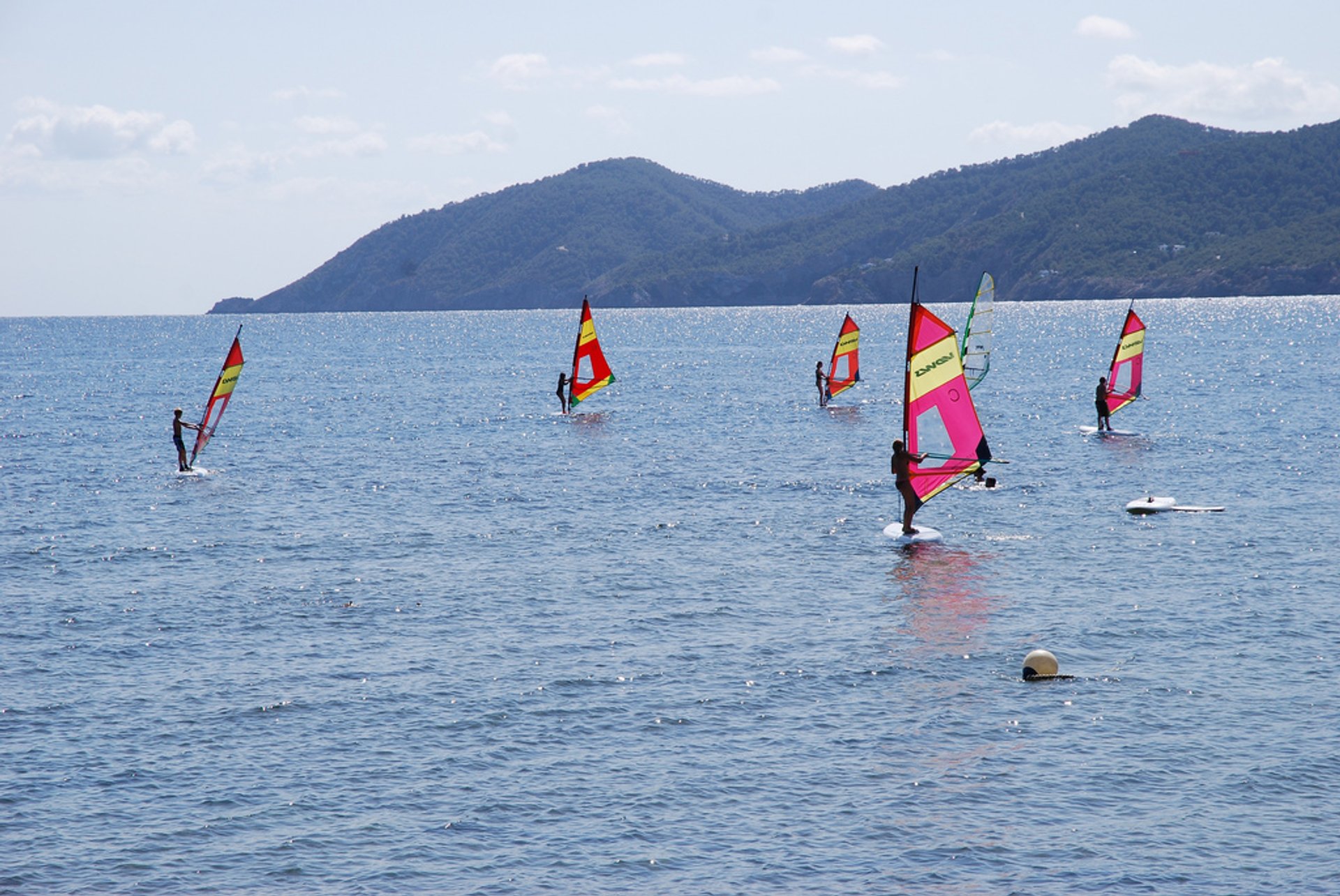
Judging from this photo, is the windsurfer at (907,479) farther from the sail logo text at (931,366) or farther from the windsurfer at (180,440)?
the windsurfer at (180,440)

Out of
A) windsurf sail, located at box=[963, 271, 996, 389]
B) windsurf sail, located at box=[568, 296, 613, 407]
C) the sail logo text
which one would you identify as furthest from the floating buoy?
windsurf sail, located at box=[568, 296, 613, 407]

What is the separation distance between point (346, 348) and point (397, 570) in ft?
550

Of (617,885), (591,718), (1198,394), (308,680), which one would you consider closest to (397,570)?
(308,680)

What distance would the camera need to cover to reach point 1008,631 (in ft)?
78.6

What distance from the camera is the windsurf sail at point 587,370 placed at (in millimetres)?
67125

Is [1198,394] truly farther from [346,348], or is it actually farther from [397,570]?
[346,348]

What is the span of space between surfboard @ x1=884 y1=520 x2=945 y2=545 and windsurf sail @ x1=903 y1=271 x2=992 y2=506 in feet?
2.40

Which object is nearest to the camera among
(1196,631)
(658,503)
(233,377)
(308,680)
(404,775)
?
(404,775)

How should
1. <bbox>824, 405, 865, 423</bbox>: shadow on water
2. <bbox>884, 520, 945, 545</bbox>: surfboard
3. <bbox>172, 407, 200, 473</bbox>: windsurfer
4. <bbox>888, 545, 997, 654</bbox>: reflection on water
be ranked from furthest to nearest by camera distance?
1. <bbox>824, 405, 865, 423</bbox>: shadow on water
2. <bbox>172, 407, 200, 473</bbox>: windsurfer
3. <bbox>884, 520, 945, 545</bbox>: surfboard
4. <bbox>888, 545, 997, 654</bbox>: reflection on water

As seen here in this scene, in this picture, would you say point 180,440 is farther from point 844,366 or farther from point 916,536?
point 844,366

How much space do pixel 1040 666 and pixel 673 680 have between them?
589 centimetres

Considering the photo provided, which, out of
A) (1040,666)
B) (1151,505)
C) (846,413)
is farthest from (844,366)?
(1040,666)

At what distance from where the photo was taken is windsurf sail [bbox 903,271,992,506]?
105ft

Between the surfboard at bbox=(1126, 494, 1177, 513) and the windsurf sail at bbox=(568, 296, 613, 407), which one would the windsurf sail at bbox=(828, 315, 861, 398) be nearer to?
the windsurf sail at bbox=(568, 296, 613, 407)
